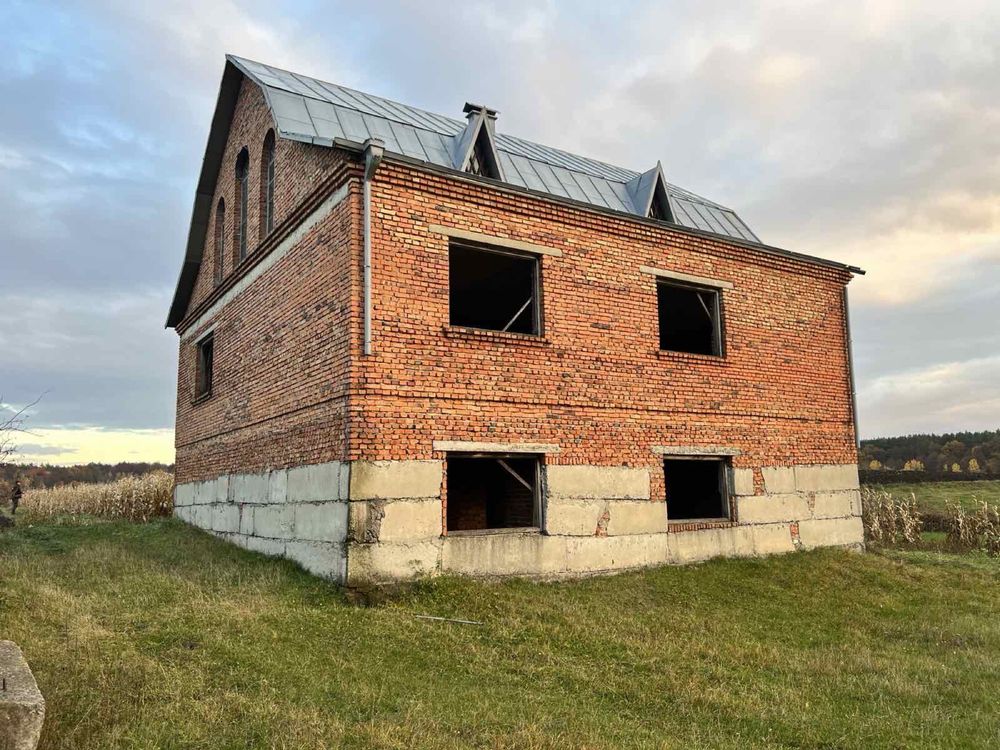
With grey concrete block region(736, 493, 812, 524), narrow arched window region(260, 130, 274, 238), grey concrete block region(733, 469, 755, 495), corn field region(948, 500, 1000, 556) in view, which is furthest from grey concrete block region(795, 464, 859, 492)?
narrow arched window region(260, 130, 274, 238)

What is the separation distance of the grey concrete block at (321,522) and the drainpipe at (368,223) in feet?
6.64

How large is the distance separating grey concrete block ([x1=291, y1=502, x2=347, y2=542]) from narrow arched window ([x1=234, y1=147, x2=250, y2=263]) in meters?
6.37

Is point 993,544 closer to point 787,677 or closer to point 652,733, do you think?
point 787,677

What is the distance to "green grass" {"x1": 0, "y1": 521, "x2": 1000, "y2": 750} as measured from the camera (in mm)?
5434

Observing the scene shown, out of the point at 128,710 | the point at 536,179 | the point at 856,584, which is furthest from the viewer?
the point at 536,179

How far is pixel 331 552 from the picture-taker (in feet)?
31.1

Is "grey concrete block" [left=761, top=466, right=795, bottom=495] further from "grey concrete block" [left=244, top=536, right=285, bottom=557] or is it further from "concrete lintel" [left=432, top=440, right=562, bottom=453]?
"grey concrete block" [left=244, top=536, right=285, bottom=557]

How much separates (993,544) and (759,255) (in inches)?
420

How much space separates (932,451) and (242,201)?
173 feet

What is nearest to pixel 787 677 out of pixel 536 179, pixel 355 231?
pixel 355 231

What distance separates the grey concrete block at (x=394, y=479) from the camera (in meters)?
9.28

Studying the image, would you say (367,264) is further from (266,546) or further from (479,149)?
(266,546)

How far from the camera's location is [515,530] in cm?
1035


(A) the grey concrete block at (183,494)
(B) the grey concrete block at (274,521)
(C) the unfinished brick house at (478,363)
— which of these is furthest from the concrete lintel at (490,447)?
(A) the grey concrete block at (183,494)
